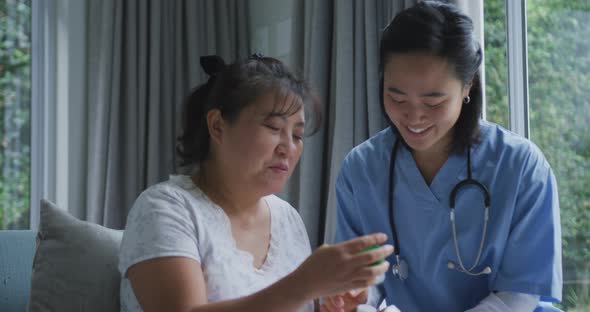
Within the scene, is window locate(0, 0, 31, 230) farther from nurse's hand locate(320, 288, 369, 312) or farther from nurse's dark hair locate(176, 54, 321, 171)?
nurse's hand locate(320, 288, 369, 312)

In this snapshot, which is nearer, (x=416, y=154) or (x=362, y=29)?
(x=416, y=154)

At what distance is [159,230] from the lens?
4.08 feet

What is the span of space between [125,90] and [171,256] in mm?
2156

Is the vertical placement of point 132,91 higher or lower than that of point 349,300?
higher

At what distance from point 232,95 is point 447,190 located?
53 centimetres

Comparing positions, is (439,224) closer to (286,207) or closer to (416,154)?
(416,154)

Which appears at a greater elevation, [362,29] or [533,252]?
[362,29]

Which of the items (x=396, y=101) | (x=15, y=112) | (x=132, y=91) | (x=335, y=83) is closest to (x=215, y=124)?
(x=396, y=101)

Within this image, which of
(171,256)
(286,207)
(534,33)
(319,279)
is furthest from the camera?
(534,33)

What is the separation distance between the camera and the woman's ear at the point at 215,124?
1410mm

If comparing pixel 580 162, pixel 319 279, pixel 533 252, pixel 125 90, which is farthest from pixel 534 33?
pixel 125 90

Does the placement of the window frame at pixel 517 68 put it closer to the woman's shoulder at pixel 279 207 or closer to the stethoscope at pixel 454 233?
the stethoscope at pixel 454 233

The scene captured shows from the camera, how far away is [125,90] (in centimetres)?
323

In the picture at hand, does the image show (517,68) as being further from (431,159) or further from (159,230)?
(159,230)
